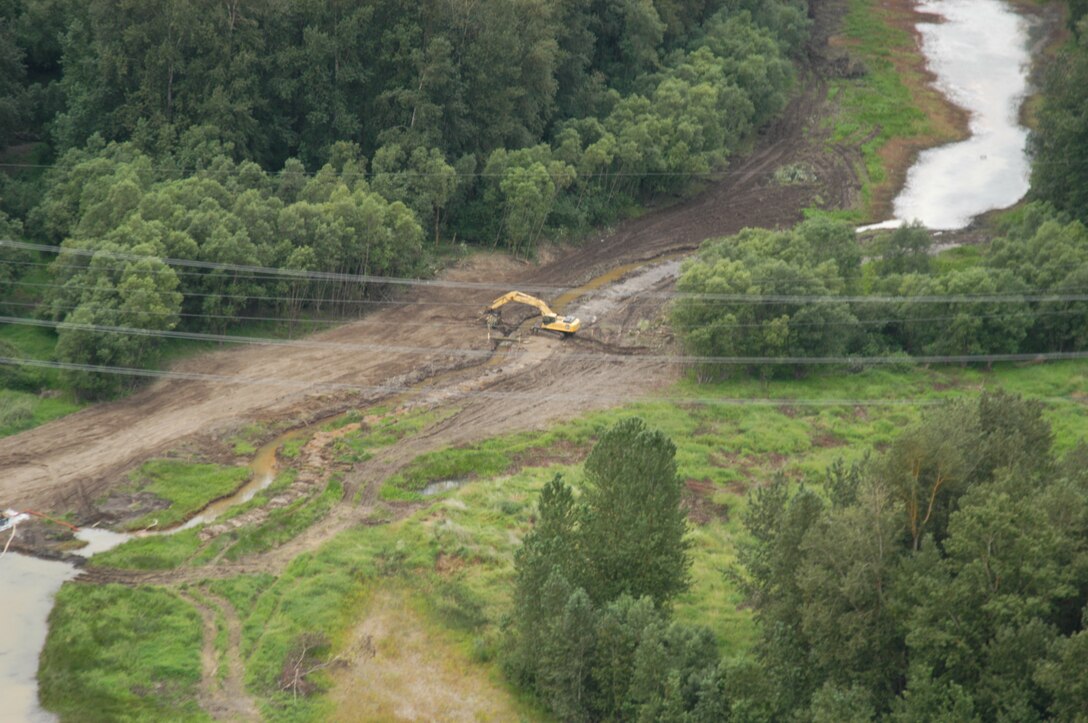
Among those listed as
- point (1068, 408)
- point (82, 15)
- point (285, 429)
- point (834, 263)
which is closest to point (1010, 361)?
point (1068, 408)

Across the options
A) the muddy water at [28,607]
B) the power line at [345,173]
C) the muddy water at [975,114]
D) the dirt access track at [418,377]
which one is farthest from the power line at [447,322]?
the muddy water at [975,114]

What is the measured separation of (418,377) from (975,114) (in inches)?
2655

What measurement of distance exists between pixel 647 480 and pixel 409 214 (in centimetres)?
3254

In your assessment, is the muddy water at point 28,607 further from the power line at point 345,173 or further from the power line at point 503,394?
the power line at point 345,173

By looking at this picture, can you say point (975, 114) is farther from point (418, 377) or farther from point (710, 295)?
point (418, 377)

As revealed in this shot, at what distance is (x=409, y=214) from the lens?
69.9m

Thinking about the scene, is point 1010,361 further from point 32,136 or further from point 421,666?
point 32,136

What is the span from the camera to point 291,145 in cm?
7650

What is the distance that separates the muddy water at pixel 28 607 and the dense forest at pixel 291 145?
10240 mm

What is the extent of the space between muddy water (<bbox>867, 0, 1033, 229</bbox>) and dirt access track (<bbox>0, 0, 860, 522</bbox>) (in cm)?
1873

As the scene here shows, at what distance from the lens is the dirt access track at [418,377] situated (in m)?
53.9

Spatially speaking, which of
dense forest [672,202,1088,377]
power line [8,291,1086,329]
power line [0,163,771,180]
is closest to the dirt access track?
power line [8,291,1086,329]

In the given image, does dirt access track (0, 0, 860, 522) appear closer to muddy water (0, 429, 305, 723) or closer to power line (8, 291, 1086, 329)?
power line (8, 291, 1086, 329)

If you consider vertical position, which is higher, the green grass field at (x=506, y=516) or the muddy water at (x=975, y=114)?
the muddy water at (x=975, y=114)
